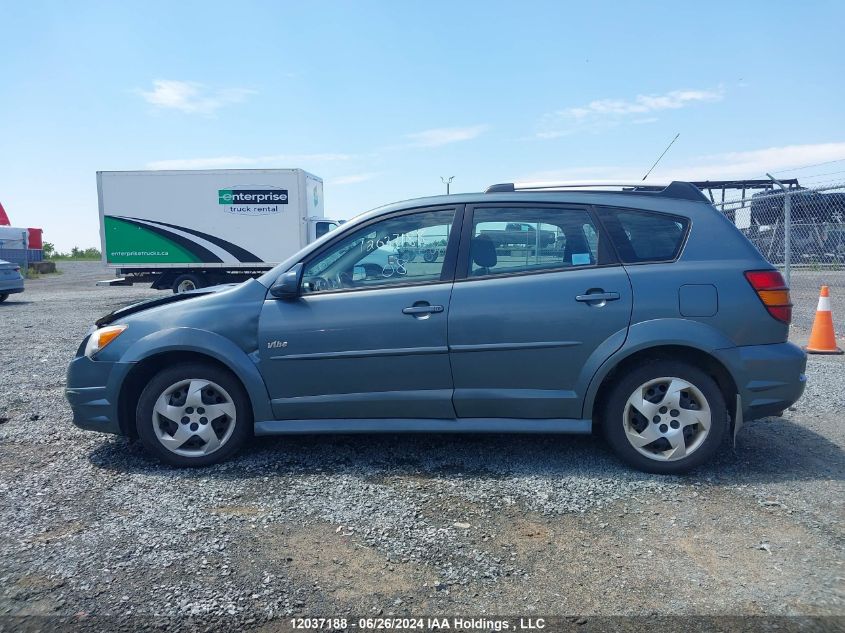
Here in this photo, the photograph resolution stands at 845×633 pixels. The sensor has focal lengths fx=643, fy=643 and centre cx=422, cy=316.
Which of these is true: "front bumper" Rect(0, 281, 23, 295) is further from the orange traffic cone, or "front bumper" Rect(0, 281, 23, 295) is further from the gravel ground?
the orange traffic cone

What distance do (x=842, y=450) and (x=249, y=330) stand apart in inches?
159

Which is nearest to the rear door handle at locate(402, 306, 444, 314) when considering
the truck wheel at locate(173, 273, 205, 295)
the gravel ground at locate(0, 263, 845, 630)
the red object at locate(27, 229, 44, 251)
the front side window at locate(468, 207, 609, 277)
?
the front side window at locate(468, 207, 609, 277)

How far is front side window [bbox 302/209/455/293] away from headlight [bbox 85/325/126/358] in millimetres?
1301

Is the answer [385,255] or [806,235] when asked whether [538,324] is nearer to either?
[385,255]

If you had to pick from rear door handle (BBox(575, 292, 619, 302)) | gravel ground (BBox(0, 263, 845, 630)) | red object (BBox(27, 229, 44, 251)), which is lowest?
gravel ground (BBox(0, 263, 845, 630))

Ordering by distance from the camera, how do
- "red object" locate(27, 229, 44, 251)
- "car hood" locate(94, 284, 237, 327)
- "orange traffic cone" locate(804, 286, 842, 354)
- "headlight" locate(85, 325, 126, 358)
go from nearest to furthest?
"headlight" locate(85, 325, 126, 358)
"car hood" locate(94, 284, 237, 327)
"orange traffic cone" locate(804, 286, 842, 354)
"red object" locate(27, 229, 44, 251)

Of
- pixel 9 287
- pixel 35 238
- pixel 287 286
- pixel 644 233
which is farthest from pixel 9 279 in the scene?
pixel 35 238

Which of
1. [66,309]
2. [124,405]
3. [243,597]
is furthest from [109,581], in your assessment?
[66,309]

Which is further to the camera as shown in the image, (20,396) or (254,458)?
(20,396)

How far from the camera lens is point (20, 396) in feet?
20.4

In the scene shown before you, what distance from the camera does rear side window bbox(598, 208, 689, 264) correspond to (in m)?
4.07

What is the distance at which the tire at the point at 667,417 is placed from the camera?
3916 millimetres

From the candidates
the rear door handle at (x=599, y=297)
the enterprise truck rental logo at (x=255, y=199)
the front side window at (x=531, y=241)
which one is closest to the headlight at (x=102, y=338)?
the front side window at (x=531, y=241)

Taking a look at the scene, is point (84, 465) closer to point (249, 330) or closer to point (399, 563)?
point (249, 330)
